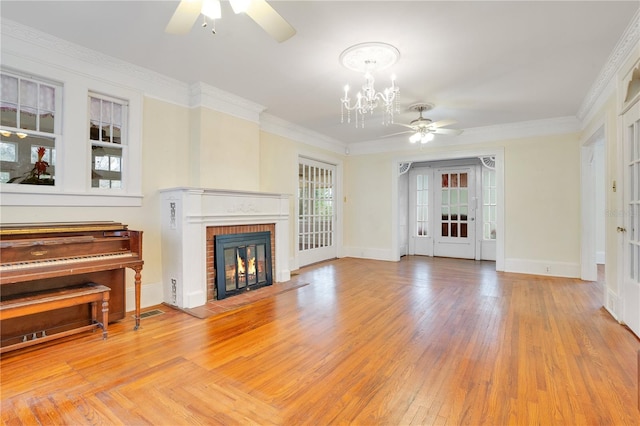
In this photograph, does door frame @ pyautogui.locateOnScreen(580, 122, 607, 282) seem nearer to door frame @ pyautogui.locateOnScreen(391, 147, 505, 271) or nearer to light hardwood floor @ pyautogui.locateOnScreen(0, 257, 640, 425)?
door frame @ pyautogui.locateOnScreen(391, 147, 505, 271)

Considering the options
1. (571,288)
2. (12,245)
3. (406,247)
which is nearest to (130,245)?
(12,245)

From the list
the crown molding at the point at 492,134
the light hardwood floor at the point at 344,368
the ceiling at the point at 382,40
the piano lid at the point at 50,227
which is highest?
the ceiling at the point at 382,40

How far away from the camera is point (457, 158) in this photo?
20.7 ft

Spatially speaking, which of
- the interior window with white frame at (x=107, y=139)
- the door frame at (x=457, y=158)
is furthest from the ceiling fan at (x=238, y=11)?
the door frame at (x=457, y=158)

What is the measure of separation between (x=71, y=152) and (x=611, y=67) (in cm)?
540

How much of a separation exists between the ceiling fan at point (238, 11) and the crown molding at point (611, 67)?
2717mm

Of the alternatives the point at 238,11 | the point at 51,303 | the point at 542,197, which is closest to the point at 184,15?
the point at 238,11

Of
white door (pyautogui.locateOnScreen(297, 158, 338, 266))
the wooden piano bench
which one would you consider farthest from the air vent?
white door (pyautogui.locateOnScreen(297, 158, 338, 266))

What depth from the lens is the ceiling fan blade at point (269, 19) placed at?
1853mm

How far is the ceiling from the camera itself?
241 centimetres

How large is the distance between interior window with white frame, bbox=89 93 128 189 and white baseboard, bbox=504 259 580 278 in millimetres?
6081

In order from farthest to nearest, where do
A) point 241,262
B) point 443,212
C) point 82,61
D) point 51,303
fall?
point 443,212 → point 241,262 → point 82,61 → point 51,303

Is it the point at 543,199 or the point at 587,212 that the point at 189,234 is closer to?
the point at 543,199

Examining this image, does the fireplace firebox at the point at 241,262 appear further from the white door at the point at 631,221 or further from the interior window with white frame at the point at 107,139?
the white door at the point at 631,221
